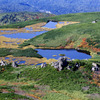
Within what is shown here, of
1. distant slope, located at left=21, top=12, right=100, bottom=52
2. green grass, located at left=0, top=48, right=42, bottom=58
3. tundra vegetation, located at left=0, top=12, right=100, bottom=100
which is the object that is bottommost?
tundra vegetation, located at left=0, top=12, right=100, bottom=100

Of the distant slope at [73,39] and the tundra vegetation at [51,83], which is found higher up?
the distant slope at [73,39]

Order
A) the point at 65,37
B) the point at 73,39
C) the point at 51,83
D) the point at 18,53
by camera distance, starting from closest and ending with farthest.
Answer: the point at 51,83, the point at 18,53, the point at 73,39, the point at 65,37

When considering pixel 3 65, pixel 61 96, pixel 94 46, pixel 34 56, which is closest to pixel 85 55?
pixel 94 46

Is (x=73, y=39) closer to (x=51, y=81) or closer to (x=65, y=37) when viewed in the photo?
(x=65, y=37)

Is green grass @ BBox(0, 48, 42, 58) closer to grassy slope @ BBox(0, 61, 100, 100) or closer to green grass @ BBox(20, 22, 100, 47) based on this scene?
green grass @ BBox(20, 22, 100, 47)

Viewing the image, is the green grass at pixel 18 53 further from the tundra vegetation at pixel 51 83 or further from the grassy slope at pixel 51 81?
the grassy slope at pixel 51 81

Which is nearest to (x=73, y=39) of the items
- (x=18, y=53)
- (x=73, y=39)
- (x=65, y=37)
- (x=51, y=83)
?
(x=73, y=39)

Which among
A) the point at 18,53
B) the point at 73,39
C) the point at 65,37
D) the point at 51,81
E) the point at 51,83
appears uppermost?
the point at 65,37

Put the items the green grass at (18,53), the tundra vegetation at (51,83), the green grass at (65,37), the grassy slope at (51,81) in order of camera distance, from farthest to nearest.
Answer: the green grass at (65,37)
the green grass at (18,53)
the grassy slope at (51,81)
the tundra vegetation at (51,83)


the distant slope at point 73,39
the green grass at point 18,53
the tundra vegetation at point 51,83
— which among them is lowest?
the tundra vegetation at point 51,83

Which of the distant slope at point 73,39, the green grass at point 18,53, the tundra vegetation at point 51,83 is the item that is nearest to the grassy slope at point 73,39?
the distant slope at point 73,39

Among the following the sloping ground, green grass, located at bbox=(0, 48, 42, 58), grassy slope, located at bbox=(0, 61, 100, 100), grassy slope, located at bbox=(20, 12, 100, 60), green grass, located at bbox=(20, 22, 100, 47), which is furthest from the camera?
green grass, located at bbox=(20, 22, 100, 47)

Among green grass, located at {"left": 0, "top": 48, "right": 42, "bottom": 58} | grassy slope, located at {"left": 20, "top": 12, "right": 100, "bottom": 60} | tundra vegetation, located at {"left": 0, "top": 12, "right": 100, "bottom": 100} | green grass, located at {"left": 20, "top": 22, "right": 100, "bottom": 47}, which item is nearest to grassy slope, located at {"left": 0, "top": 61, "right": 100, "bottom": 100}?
tundra vegetation, located at {"left": 0, "top": 12, "right": 100, "bottom": 100}

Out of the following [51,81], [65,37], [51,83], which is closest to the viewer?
[51,83]
